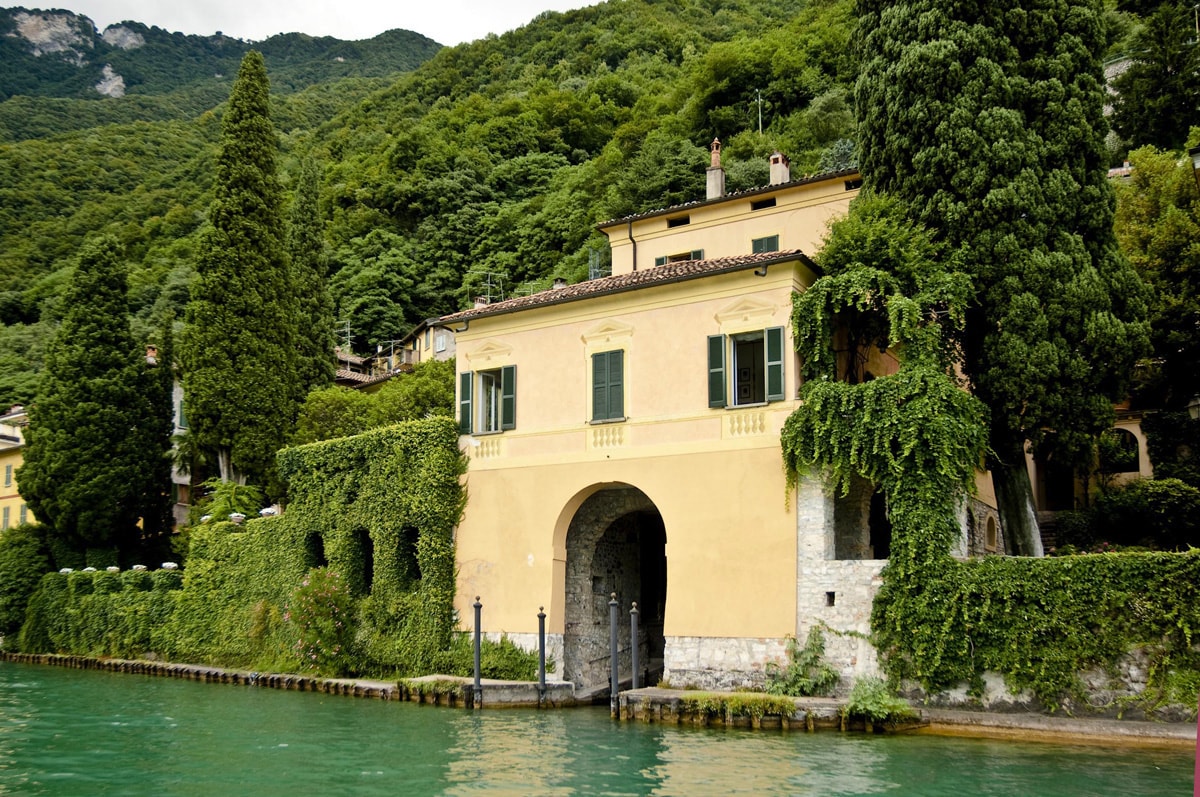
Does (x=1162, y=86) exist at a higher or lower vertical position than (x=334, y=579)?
higher

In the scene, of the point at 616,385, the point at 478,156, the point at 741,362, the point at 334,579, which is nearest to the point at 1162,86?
the point at 741,362

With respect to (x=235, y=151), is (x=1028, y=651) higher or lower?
lower

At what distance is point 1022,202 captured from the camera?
19953 mm

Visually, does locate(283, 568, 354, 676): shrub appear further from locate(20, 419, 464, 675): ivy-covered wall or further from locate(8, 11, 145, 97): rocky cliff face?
locate(8, 11, 145, 97): rocky cliff face

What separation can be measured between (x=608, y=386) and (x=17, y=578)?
2491 centimetres

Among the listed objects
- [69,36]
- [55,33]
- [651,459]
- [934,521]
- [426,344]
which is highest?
[55,33]

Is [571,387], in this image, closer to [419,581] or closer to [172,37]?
[419,581]

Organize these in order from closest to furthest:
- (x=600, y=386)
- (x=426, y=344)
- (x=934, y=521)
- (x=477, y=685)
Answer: (x=934, y=521), (x=477, y=685), (x=600, y=386), (x=426, y=344)

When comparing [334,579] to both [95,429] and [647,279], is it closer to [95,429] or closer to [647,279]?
[647,279]

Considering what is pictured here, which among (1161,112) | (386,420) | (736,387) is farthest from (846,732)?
(1161,112)

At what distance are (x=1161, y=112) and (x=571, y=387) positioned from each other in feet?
92.1

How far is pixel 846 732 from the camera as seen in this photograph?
17.1m

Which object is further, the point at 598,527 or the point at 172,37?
the point at 172,37

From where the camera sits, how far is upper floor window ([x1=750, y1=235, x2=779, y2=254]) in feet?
95.2
